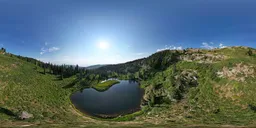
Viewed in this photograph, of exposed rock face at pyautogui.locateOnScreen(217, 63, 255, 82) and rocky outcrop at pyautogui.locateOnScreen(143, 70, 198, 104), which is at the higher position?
exposed rock face at pyautogui.locateOnScreen(217, 63, 255, 82)

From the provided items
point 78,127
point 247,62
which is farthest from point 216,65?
point 78,127

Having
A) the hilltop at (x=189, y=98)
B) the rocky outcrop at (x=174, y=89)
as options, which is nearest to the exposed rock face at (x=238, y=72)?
the hilltop at (x=189, y=98)

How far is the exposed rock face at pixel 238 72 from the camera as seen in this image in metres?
68.6

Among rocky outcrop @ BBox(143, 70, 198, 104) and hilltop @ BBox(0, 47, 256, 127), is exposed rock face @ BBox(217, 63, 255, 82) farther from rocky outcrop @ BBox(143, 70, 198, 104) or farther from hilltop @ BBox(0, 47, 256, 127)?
rocky outcrop @ BBox(143, 70, 198, 104)

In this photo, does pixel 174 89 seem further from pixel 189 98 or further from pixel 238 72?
pixel 238 72

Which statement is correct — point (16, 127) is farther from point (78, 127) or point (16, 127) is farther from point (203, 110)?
point (203, 110)

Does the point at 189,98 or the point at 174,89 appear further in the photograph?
the point at 174,89

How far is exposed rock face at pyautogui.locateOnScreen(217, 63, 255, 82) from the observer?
68.6 m

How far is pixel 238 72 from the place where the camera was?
7188 centimetres

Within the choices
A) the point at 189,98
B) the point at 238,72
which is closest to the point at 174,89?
the point at 189,98

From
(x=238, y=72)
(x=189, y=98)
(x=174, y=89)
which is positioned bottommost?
(x=189, y=98)

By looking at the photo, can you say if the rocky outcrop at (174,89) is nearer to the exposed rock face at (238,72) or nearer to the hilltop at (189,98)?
the hilltop at (189,98)

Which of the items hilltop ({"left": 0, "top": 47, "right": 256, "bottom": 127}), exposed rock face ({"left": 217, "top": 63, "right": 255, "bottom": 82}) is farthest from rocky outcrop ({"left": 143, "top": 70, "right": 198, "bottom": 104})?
exposed rock face ({"left": 217, "top": 63, "right": 255, "bottom": 82})

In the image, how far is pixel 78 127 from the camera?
115ft
